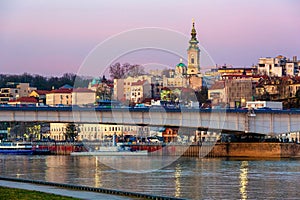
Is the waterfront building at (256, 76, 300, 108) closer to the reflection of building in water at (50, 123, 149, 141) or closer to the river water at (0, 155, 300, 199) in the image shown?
the reflection of building in water at (50, 123, 149, 141)

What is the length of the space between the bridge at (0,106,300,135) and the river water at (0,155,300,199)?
9081mm

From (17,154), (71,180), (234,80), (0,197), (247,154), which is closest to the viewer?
(0,197)

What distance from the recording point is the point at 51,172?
69562 mm

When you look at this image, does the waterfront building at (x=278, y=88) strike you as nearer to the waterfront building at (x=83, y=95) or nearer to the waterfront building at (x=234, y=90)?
the waterfront building at (x=234, y=90)

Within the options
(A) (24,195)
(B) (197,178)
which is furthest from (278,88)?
(A) (24,195)

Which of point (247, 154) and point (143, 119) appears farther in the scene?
point (247, 154)

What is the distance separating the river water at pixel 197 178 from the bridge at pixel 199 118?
29.8 ft

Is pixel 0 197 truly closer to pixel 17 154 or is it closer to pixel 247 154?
pixel 247 154

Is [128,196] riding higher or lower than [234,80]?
lower

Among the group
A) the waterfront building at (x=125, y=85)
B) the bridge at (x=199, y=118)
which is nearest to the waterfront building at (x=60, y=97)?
the waterfront building at (x=125, y=85)

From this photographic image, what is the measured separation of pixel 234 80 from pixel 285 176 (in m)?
132

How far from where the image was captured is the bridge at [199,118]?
9050cm

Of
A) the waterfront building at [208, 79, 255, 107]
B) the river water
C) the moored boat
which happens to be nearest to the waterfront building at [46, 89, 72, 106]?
the waterfront building at [208, 79, 255, 107]

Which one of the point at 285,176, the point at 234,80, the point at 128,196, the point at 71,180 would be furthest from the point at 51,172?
the point at 234,80
